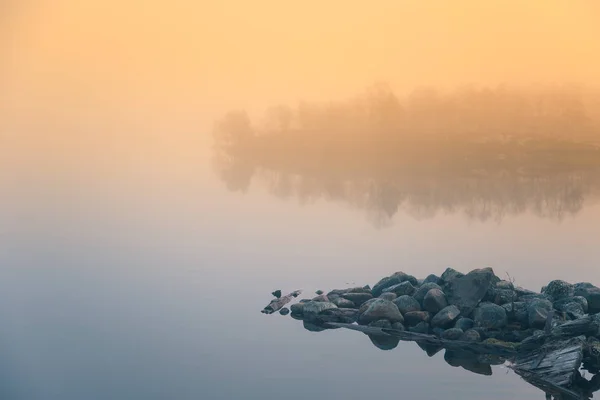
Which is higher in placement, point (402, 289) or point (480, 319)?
point (402, 289)

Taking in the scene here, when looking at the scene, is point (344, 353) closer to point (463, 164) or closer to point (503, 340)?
point (503, 340)

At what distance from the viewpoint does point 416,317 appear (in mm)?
4703

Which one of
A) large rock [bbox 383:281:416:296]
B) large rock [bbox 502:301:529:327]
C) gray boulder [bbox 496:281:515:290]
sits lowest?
large rock [bbox 502:301:529:327]

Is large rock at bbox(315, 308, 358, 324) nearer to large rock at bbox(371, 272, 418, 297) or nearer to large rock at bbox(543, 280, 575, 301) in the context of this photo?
large rock at bbox(371, 272, 418, 297)

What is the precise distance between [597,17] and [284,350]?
112 inches

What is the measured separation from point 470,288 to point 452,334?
1.04 ft

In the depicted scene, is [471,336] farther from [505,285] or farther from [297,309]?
[297,309]

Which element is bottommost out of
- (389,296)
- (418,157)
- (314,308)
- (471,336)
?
(471,336)

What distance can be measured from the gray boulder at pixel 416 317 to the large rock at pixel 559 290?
76cm

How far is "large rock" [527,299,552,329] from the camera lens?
4547 mm

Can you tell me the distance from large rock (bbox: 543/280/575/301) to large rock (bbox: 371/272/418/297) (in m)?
0.83

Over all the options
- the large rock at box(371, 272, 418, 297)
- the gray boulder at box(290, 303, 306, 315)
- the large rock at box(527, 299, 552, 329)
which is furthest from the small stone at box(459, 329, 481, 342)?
the gray boulder at box(290, 303, 306, 315)

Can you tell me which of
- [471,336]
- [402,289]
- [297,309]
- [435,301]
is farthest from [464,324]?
[297,309]

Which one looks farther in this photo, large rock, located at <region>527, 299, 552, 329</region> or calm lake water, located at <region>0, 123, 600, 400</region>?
calm lake water, located at <region>0, 123, 600, 400</region>
